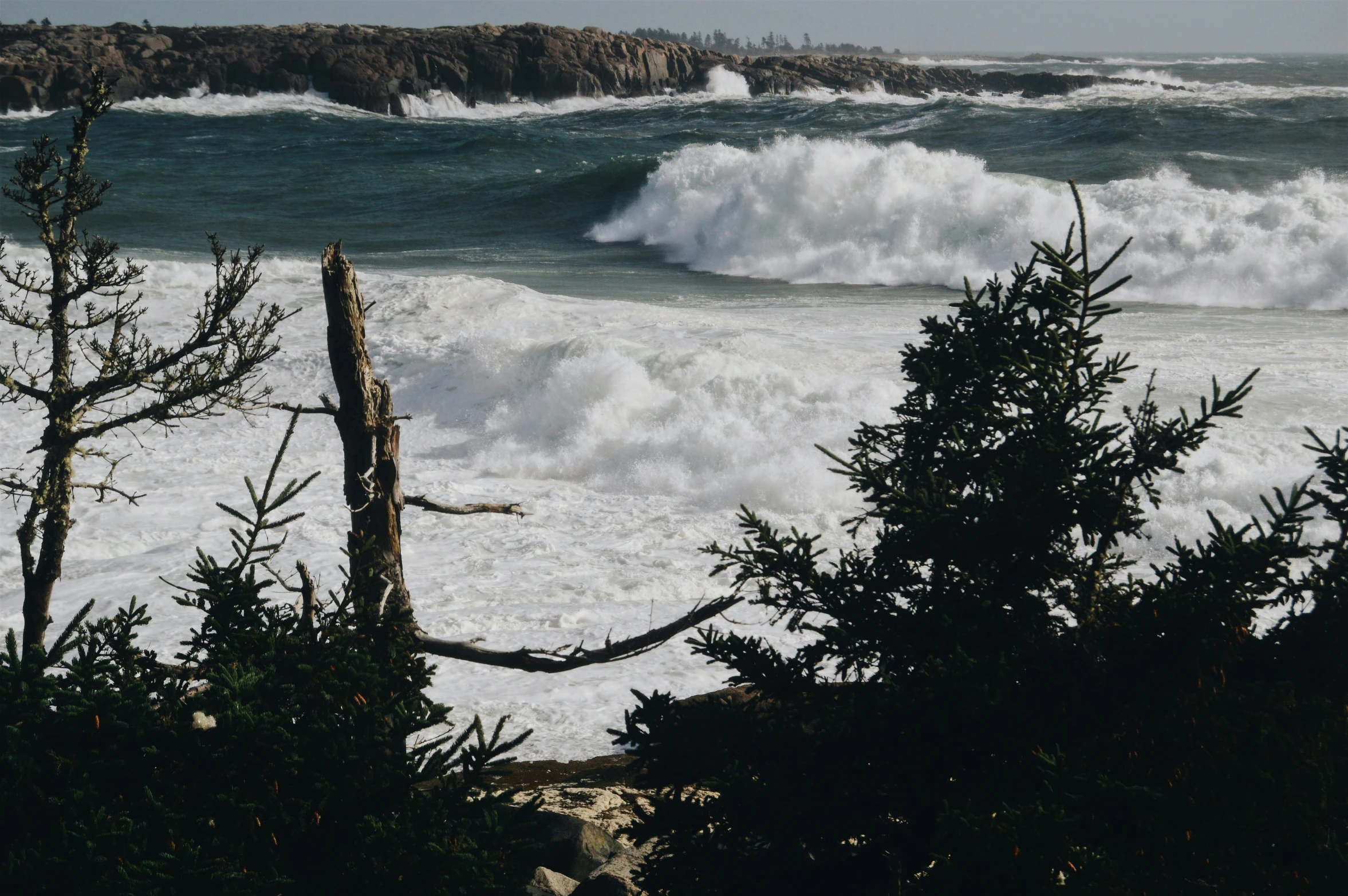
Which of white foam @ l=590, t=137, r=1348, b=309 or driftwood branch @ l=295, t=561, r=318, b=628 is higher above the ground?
white foam @ l=590, t=137, r=1348, b=309

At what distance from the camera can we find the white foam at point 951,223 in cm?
2022

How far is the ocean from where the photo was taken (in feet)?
30.0

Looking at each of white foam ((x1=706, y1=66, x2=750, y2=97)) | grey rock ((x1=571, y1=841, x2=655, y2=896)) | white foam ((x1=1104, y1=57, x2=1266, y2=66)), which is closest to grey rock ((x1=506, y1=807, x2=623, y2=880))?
grey rock ((x1=571, y1=841, x2=655, y2=896))

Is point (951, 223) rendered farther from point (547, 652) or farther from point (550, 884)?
point (550, 884)

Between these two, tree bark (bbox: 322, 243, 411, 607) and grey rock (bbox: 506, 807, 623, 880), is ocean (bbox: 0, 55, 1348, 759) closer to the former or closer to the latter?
grey rock (bbox: 506, 807, 623, 880)

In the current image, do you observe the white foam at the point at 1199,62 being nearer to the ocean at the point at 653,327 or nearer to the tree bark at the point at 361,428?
the ocean at the point at 653,327

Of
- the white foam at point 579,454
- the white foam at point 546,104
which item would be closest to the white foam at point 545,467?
the white foam at point 579,454

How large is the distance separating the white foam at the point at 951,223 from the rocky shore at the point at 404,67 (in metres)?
50.0

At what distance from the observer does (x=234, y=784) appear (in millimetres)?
3000

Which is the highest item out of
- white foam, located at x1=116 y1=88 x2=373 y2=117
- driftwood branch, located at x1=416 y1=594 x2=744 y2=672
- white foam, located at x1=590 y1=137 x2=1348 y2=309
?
white foam, located at x1=116 y1=88 x2=373 y2=117

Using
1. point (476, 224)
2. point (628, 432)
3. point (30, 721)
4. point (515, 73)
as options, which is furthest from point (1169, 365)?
point (515, 73)

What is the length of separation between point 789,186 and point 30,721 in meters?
26.9

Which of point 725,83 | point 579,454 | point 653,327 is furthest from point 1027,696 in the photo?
point 725,83

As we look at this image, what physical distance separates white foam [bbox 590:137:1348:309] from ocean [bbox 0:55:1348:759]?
0.30 feet
